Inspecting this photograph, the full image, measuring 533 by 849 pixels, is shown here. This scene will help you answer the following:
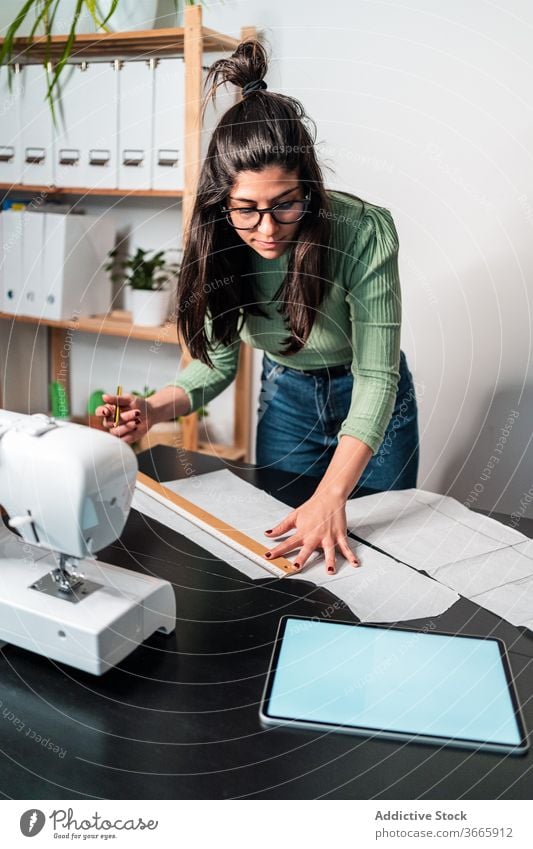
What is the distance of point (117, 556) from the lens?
1354 mm

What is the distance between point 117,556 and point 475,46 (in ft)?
6.20

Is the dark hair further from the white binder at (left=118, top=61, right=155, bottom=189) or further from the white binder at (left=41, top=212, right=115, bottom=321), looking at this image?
Result: the white binder at (left=41, top=212, right=115, bottom=321)

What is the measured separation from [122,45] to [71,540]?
89.2 inches

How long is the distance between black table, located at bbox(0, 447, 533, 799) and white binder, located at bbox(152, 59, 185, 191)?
6.25ft

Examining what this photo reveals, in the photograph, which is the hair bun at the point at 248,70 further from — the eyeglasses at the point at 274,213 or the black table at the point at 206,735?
the black table at the point at 206,735

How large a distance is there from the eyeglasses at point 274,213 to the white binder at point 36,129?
1817 millimetres

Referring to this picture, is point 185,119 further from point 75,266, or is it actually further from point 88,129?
point 75,266

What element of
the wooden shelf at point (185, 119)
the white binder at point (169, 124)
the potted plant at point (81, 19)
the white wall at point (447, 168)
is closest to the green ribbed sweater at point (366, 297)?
the wooden shelf at point (185, 119)

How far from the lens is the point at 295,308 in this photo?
1.64 meters

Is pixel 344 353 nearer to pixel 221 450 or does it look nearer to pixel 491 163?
pixel 491 163

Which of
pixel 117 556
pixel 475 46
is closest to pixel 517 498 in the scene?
pixel 475 46

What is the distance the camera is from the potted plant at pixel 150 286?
299 cm

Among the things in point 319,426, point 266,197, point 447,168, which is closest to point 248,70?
point 266,197
